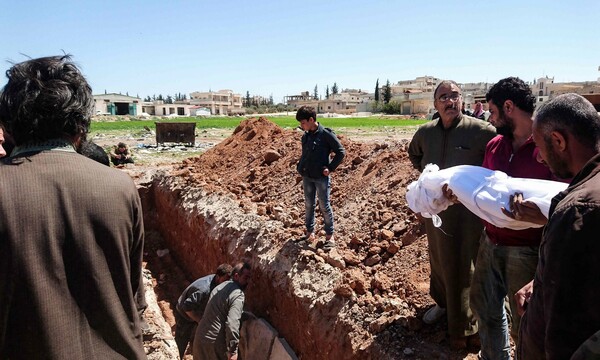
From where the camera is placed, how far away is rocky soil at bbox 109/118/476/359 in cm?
386

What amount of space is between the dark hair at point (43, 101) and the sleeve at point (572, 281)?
6.06 feet

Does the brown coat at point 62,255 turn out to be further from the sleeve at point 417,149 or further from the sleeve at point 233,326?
the sleeve at point 233,326

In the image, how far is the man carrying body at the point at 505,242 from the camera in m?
2.64

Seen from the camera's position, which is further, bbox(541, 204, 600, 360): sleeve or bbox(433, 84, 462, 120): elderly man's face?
bbox(433, 84, 462, 120): elderly man's face

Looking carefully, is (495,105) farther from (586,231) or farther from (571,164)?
(586,231)

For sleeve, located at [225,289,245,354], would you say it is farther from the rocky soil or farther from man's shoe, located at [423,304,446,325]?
man's shoe, located at [423,304,446,325]

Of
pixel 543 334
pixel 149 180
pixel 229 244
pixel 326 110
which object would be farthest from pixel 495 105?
pixel 326 110

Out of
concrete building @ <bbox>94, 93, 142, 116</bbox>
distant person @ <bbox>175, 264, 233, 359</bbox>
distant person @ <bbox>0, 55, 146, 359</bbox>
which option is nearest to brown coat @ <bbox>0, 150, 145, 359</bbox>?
distant person @ <bbox>0, 55, 146, 359</bbox>

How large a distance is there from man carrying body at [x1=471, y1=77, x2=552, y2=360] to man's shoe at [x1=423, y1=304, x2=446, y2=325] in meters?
0.71

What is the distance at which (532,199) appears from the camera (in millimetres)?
2137

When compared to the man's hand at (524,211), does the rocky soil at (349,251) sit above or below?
below

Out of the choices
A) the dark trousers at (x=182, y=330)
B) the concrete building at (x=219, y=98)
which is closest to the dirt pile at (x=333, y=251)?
the dark trousers at (x=182, y=330)

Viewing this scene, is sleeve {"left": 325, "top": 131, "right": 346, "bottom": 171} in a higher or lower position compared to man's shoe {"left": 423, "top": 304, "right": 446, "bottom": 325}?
higher

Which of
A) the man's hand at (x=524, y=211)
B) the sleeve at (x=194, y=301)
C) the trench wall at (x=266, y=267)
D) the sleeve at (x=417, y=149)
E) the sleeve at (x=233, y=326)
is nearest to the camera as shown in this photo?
the man's hand at (x=524, y=211)
